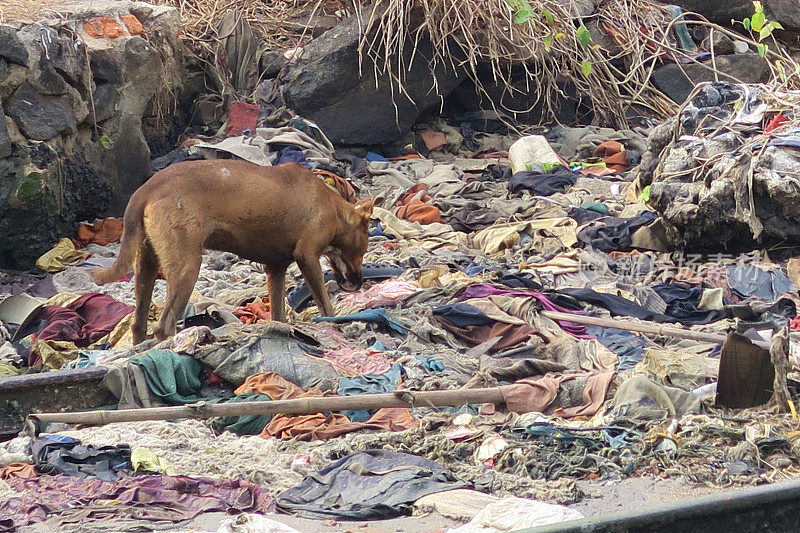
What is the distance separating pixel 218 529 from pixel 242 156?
28.8ft

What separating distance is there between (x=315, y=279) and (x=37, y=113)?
14.1 ft

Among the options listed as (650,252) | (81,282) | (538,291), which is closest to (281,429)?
(538,291)

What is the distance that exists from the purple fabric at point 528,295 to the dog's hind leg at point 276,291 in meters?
1.46

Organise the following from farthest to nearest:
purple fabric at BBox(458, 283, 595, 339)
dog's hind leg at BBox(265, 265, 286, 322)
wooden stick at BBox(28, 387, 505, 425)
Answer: dog's hind leg at BBox(265, 265, 286, 322) → purple fabric at BBox(458, 283, 595, 339) → wooden stick at BBox(28, 387, 505, 425)

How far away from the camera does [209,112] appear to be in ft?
48.8

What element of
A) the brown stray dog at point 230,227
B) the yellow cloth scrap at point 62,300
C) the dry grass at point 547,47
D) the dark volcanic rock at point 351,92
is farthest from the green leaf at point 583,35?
the yellow cloth scrap at point 62,300

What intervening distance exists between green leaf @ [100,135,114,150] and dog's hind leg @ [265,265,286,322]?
443 centimetres

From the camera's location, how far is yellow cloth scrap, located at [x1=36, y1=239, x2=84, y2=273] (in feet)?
36.2

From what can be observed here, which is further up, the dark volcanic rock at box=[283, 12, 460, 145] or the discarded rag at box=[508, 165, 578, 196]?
the dark volcanic rock at box=[283, 12, 460, 145]

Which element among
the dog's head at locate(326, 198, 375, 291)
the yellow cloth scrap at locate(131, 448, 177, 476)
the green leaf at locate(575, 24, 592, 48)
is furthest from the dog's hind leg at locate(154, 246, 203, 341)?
the green leaf at locate(575, 24, 592, 48)

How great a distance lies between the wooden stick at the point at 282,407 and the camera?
591cm

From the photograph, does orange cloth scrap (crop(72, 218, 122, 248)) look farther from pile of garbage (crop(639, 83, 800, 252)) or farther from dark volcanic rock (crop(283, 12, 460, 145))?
pile of garbage (crop(639, 83, 800, 252))

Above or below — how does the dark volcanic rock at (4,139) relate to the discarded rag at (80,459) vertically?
above

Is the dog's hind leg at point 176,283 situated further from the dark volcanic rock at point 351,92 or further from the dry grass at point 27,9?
the dark volcanic rock at point 351,92
